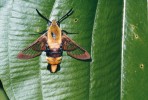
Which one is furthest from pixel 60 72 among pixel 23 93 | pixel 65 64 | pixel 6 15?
pixel 6 15

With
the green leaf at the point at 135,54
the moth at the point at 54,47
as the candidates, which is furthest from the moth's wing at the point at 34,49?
the green leaf at the point at 135,54

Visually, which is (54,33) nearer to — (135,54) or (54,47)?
(54,47)

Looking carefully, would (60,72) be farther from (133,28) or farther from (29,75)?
(133,28)

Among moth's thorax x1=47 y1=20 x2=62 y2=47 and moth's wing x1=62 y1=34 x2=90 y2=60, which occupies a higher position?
moth's thorax x1=47 y1=20 x2=62 y2=47

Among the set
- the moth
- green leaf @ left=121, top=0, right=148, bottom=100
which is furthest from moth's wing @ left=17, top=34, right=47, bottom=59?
green leaf @ left=121, top=0, right=148, bottom=100

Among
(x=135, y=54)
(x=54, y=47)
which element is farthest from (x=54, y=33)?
(x=135, y=54)

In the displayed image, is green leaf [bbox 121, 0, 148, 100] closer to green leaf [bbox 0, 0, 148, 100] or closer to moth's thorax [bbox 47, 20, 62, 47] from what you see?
green leaf [bbox 0, 0, 148, 100]

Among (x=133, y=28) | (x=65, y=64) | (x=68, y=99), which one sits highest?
(x=133, y=28)
